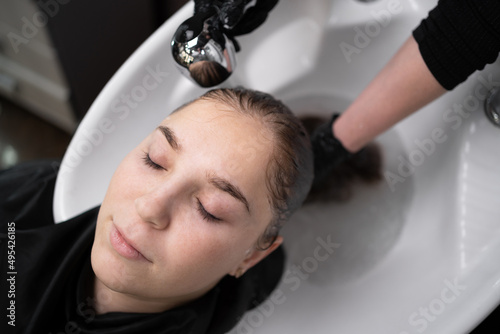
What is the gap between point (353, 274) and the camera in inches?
35.7

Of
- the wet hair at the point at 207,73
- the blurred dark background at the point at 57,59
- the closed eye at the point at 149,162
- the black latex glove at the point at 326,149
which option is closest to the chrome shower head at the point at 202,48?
the wet hair at the point at 207,73

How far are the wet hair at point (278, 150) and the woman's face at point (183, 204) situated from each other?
13 mm

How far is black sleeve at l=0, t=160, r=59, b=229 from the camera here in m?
0.80

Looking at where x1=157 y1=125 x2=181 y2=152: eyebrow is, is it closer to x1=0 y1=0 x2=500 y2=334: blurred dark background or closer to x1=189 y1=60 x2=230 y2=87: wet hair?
x1=189 y1=60 x2=230 y2=87: wet hair

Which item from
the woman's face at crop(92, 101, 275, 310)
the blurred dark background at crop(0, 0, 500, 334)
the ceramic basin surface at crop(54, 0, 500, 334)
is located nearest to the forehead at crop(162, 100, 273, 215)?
the woman's face at crop(92, 101, 275, 310)

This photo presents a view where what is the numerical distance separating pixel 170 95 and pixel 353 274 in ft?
1.54

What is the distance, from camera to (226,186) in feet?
1.83

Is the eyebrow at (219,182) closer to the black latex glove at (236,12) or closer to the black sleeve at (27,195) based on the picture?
the black latex glove at (236,12)

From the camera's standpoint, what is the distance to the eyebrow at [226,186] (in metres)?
0.55

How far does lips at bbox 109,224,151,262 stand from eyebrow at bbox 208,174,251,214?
4.7 inches

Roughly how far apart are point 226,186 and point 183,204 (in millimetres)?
54

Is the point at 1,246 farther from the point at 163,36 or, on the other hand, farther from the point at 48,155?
the point at 48,155

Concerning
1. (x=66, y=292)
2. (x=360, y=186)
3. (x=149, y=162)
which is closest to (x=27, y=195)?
(x=66, y=292)

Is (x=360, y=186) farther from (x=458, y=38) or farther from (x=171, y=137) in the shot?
(x=171, y=137)
